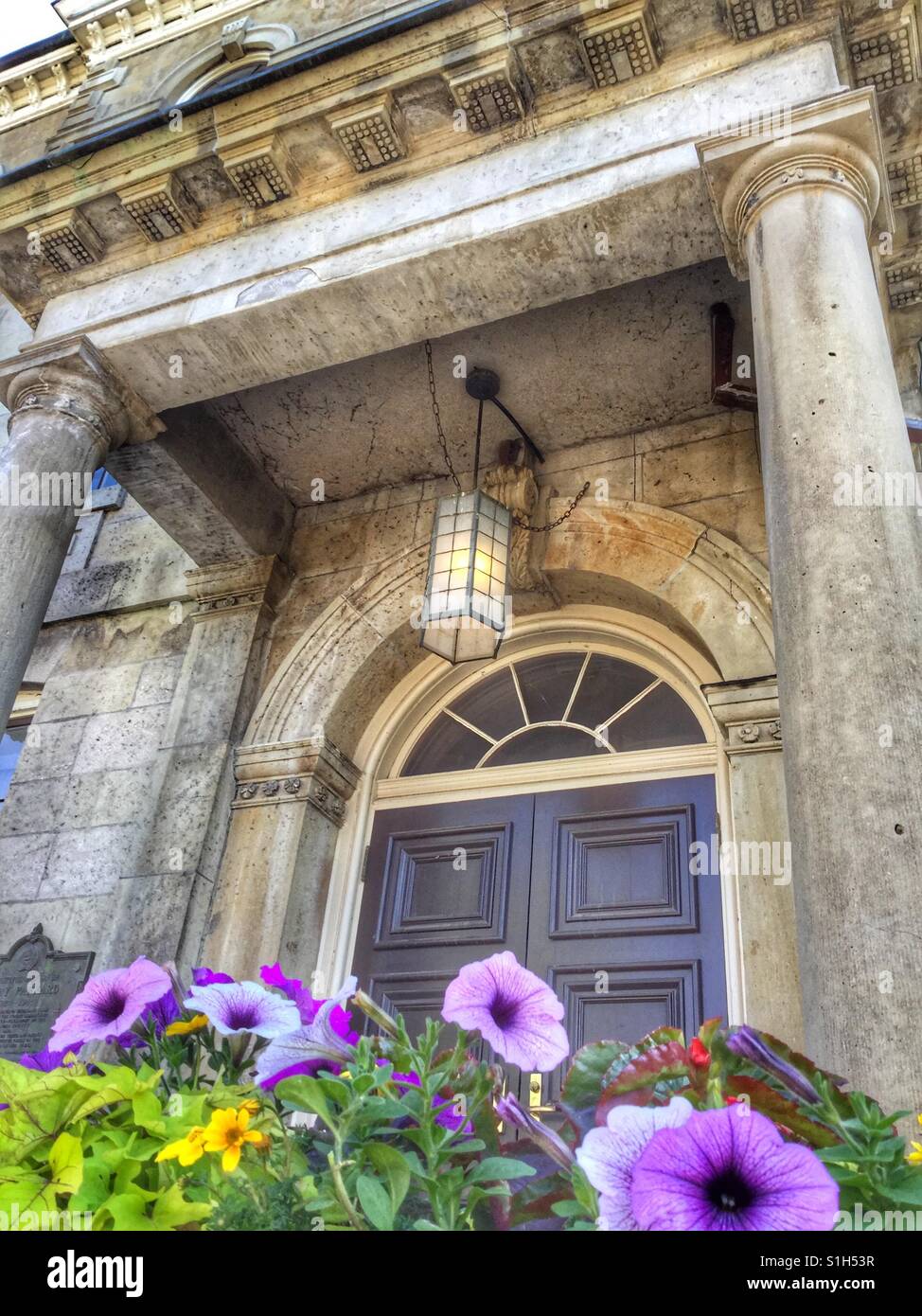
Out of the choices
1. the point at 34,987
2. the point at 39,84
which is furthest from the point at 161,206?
the point at 39,84

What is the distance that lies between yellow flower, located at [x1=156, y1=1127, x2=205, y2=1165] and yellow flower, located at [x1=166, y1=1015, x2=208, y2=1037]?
33cm

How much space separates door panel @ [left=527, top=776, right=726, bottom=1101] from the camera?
5172 mm

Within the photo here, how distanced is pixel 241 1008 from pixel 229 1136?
281mm

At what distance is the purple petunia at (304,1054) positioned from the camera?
1077 mm

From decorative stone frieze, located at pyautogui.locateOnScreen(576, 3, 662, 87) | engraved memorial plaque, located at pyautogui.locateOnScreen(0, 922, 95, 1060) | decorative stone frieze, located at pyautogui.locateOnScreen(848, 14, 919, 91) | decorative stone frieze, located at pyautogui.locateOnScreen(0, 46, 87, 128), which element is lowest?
engraved memorial plaque, located at pyautogui.locateOnScreen(0, 922, 95, 1060)

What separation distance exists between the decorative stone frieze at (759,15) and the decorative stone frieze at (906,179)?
0.84 meters

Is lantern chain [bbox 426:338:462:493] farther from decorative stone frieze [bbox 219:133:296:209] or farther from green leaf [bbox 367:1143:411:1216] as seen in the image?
green leaf [bbox 367:1143:411:1216]

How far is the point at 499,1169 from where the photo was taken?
878 millimetres

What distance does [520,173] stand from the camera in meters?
5.12

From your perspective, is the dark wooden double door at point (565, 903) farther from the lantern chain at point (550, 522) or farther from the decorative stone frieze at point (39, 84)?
the decorative stone frieze at point (39, 84)

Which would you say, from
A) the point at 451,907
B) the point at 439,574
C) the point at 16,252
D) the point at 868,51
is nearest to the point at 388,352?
the point at 439,574

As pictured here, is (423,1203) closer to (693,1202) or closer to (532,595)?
(693,1202)

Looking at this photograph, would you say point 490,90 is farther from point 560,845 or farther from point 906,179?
point 560,845

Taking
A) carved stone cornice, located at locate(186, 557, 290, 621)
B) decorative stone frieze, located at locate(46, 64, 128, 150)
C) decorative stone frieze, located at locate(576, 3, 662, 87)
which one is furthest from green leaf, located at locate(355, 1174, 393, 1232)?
decorative stone frieze, located at locate(46, 64, 128, 150)
